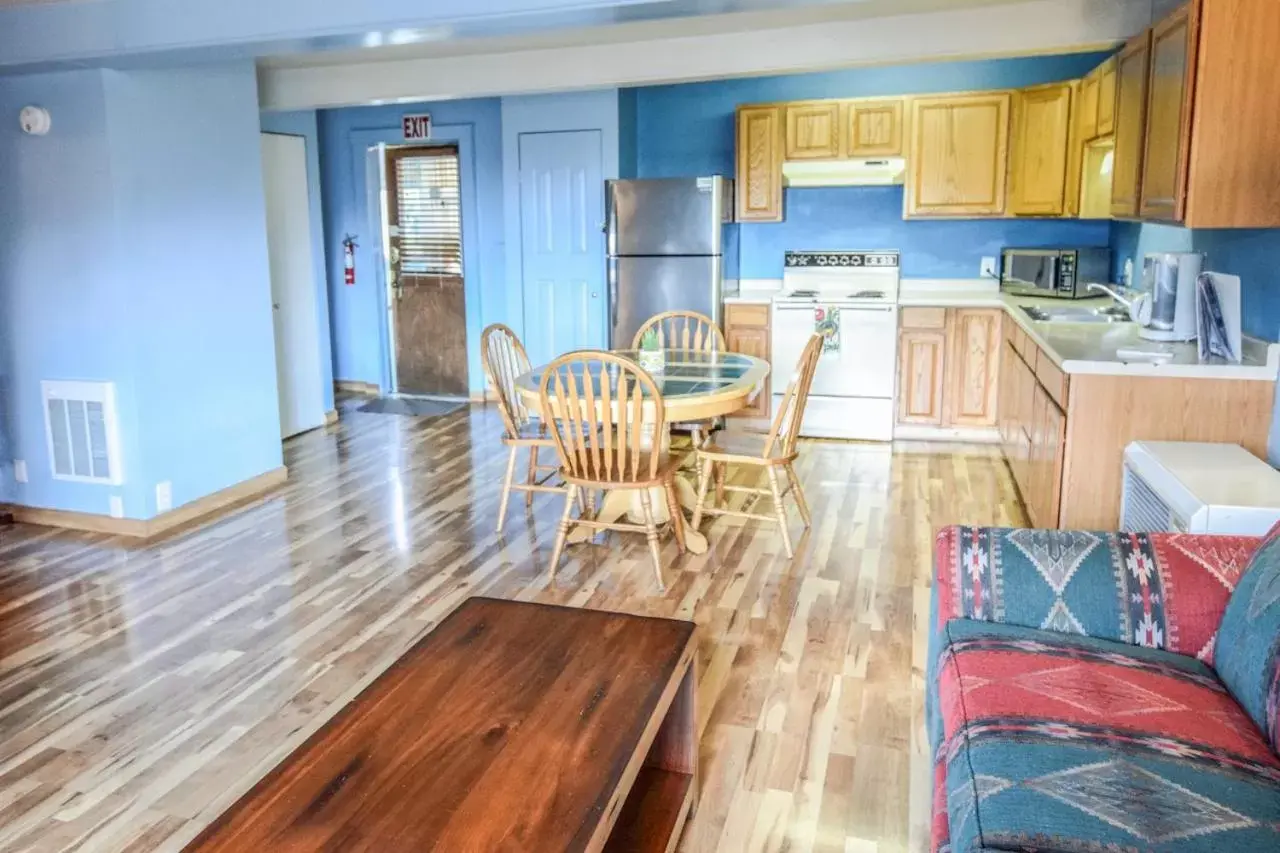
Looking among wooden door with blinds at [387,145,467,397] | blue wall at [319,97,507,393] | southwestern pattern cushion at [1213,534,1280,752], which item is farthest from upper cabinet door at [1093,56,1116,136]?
wooden door with blinds at [387,145,467,397]

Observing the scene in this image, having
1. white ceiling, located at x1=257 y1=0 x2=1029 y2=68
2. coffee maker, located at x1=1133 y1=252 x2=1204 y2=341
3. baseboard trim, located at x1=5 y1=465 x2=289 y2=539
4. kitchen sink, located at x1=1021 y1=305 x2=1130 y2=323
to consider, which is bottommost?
baseboard trim, located at x1=5 y1=465 x2=289 y2=539

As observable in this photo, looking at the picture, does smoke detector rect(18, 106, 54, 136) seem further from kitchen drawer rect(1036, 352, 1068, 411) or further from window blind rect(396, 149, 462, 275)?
kitchen drawer rect(1036, 352, 1068, 411)

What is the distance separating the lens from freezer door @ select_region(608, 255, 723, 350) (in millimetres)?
5957

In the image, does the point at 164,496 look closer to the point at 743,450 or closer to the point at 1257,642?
the point at 743,450

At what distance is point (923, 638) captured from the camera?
3100 mm

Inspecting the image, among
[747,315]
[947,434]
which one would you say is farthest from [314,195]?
[947,434]

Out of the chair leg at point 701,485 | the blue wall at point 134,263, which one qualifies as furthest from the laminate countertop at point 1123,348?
the blue wall at point 134,263

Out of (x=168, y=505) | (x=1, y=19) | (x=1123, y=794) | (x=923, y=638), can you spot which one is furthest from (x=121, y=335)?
(x=1123, y=794)

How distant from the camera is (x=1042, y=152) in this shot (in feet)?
17.9

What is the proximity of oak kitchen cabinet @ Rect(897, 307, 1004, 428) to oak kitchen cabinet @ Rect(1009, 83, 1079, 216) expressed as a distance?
67 cm

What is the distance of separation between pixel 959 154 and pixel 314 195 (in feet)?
13.4

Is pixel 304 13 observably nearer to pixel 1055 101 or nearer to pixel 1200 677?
pixel 1200 677

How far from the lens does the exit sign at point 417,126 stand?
7.14 metres

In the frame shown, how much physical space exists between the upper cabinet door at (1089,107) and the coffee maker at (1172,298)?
114 cm
